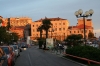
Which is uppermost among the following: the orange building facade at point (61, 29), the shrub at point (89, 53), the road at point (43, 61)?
the orange building facade at point (61, 29)

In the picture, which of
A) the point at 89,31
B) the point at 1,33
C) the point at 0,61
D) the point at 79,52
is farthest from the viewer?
the point at 89,31

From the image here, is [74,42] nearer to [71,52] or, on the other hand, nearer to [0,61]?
[71,52]

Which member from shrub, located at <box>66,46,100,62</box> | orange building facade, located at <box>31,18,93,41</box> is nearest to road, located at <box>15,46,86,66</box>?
shrub, located at <box>66,46,100,62</box>

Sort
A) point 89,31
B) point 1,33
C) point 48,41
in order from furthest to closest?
point 89,31 → point 48,41 → point 1,33

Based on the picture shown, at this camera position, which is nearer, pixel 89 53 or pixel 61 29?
pixel 89 53

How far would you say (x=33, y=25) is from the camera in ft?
611

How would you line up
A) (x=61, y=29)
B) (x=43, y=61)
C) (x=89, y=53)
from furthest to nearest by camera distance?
(x=61, y=29)
(x=43, y=61)
(x=89, y=53)

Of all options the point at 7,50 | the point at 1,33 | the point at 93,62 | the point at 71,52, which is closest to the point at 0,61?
the point at 7,50

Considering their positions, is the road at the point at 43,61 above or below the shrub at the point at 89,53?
below

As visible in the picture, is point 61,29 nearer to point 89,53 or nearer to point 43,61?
point 43,61

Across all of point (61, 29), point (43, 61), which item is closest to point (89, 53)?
point (43, 61)

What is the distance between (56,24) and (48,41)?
4585 inches

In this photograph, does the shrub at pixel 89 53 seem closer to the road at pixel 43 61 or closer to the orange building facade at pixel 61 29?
the road at pixel 43 61

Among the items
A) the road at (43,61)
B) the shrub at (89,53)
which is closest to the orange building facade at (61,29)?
the road at (43,61)
